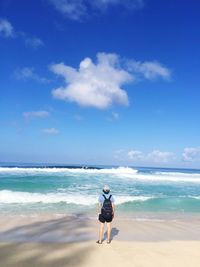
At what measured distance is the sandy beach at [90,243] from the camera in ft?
25.1

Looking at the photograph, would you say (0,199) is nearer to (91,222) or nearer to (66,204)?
(66,204)

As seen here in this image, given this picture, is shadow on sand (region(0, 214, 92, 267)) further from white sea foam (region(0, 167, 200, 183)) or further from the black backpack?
white sea foam (region(0, 167, 200, 183))

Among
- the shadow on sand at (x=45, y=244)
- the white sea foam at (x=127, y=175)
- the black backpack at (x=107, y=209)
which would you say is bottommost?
the shadow on sand at (x=45, y=244)

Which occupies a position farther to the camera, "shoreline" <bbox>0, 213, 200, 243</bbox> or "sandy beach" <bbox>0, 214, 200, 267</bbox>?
"shoreline" <bbox>0, 213, 200, 243</bbox>

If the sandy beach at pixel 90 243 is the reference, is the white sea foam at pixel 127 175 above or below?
above

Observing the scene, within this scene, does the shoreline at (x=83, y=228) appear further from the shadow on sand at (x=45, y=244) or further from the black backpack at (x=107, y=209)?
the black backpack at (x=107, y=209)

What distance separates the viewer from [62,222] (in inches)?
488

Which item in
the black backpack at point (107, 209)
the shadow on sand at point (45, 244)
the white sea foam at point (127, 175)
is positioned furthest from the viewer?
the white sea foam at point (127, 175)

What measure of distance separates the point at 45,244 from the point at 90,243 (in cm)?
126

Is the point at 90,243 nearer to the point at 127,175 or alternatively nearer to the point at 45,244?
the point at 45,244

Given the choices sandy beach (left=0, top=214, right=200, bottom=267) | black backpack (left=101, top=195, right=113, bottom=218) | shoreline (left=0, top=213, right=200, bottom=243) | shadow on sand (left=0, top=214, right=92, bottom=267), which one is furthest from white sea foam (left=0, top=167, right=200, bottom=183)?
black backpack (left=101, top=195, right=113, bottom=218)

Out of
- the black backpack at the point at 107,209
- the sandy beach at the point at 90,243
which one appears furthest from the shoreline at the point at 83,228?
the black backpack at the point at 107,209

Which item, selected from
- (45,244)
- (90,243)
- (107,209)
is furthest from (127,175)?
(45,244)

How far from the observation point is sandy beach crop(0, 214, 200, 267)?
7.64 m
